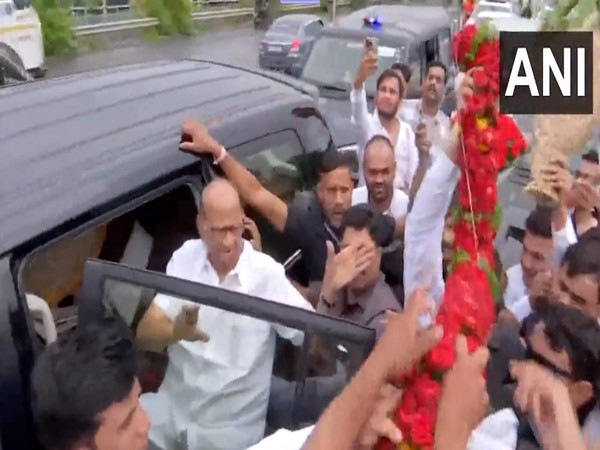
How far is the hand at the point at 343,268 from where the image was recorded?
2.62 meters

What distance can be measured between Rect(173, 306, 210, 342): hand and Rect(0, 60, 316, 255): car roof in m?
0.38

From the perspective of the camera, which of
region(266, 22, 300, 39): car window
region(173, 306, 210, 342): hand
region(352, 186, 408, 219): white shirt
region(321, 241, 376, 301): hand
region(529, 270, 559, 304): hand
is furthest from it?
region(266, 22, 300, 39): car window

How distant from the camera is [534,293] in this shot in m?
3.13

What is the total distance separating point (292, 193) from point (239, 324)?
58.9 inches

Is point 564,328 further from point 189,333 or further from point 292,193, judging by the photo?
point 292,193

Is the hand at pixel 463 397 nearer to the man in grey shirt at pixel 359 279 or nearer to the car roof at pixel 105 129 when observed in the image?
the man in grey shirt at pixel 359 279

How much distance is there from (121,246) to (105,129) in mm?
466

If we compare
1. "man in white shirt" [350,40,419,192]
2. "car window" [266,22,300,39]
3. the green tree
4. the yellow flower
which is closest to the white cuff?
the yellow flower

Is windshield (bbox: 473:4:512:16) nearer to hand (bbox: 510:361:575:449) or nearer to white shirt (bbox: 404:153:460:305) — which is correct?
white shirt (bbox: 404:153:460:305)

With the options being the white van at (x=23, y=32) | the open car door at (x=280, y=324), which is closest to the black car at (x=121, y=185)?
the open car door at (x=280, y=324)

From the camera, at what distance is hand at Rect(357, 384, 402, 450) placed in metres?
1.90

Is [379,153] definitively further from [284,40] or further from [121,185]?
[284,40]

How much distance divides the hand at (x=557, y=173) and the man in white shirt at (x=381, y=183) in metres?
1.73

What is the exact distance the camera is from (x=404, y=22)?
407 inches
